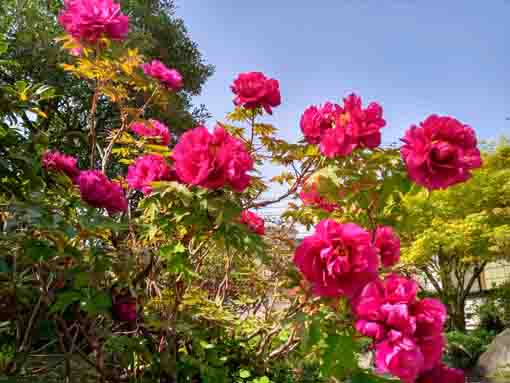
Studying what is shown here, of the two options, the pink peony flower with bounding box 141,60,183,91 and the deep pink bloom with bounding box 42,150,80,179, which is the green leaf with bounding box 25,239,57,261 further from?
the pink peony flower with bounding box 141,60,183,91

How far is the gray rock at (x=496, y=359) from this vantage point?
26.4ft

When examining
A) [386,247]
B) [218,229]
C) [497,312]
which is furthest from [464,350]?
[218,229]

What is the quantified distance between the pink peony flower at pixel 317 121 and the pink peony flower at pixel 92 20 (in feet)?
3.07

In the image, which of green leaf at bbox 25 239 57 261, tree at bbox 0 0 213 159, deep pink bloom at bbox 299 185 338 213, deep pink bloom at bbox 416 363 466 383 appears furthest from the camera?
tree at bbox 0 0 213 159

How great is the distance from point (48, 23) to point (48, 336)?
30.7 feet

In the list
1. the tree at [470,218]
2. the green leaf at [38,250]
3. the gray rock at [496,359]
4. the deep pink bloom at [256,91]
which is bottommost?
the gray rock at [496,359]

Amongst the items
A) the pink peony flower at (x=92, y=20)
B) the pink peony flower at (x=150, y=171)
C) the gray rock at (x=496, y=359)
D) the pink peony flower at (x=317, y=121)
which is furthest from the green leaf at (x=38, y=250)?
the gray rock at (x=496, y=359)

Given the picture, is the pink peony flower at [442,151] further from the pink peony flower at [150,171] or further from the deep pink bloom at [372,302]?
the pink peony flower at [150,171]

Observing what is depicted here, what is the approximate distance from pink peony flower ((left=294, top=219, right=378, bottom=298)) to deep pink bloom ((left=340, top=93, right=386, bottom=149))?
601 millimetres

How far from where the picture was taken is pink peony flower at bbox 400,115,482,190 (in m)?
1.28

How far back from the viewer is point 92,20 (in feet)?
6.14

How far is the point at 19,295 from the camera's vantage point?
197 cm

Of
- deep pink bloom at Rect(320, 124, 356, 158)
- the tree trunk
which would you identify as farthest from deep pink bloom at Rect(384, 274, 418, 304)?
the tree trunk

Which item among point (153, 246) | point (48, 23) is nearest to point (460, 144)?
point (153, 246)
